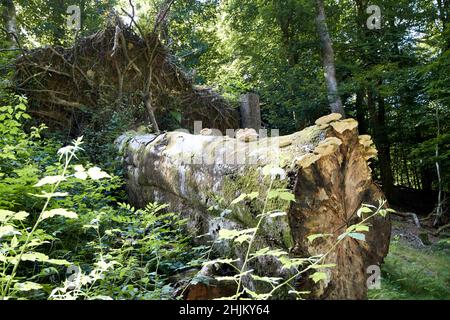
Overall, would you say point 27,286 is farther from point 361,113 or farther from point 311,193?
point 361,113

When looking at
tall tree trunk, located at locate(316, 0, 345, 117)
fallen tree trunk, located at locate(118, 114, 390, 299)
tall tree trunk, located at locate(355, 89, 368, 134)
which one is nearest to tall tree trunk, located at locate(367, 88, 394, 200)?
tall tree trunk, located at locate(355, 89, 368, 134)

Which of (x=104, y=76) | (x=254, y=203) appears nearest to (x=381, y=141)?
(x=104, y=76)

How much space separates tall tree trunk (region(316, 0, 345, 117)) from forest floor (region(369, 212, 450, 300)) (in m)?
4.21

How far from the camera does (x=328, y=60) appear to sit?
10.1 meters

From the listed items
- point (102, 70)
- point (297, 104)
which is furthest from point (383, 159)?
point (102, 70)

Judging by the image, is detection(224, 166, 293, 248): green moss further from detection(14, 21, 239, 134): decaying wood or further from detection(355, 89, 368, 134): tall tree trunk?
detection(355, 89, 368, 134): tall tree trunk

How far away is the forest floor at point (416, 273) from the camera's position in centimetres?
352

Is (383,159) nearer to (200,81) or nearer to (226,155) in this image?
(200,81)

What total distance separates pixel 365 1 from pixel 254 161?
1175cm

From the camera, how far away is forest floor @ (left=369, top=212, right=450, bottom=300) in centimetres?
352

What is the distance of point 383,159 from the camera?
484 inches

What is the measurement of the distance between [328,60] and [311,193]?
347 inches

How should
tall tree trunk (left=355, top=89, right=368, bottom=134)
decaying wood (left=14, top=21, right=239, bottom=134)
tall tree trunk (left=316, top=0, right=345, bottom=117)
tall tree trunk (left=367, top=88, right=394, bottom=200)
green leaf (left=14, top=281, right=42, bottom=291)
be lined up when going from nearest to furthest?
green leaf (left=14, top=281, right=42, bottom=291) → decaying wood (left=14, top=21, right=239, bottom=134) → tall tree trunk (left=316, top=0, right=345, bottom=117) → tall tree trunk (left=367, top=88, right=394, bottom=200) → tall tree trunk (left=355, top=89, right=368, bottom=134)

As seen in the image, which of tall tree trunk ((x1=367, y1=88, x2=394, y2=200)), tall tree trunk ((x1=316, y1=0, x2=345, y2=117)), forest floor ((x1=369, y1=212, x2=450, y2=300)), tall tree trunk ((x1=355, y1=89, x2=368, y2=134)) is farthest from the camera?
tall tree trunk ((x1=355, y1=89, x2=368, y2=134))
